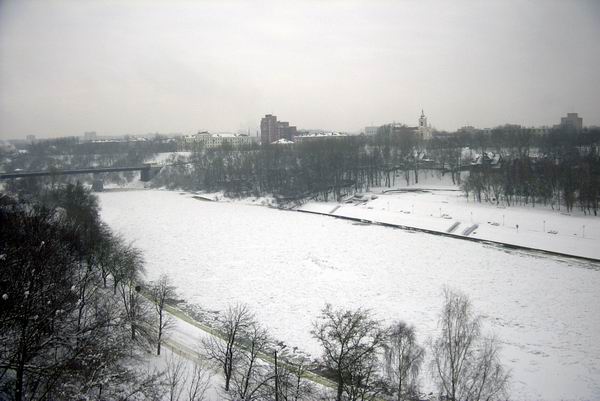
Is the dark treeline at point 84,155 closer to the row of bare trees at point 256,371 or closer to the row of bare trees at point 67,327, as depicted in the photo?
the row of bare trees at point 67,327

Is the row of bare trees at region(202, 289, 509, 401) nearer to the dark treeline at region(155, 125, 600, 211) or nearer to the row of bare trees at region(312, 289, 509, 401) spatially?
the row of bare trees at region(312, 289, 509, 401)

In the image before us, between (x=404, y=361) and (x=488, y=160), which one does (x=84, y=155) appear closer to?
(x=488, y=160)

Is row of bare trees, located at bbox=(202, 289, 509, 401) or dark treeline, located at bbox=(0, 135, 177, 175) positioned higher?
dark treeline, located at bbox=(0, 135, 177, 175)

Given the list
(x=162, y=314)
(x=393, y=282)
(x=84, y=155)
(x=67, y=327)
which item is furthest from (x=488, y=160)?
(x=84, y=155)

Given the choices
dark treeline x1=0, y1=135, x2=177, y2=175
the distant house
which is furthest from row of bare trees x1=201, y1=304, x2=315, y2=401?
dark treeline x1=0, y1=135, x2=177, y2=175

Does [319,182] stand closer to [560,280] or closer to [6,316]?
[560,280]

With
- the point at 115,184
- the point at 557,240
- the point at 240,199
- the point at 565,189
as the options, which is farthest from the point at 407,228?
the point at 115,184
